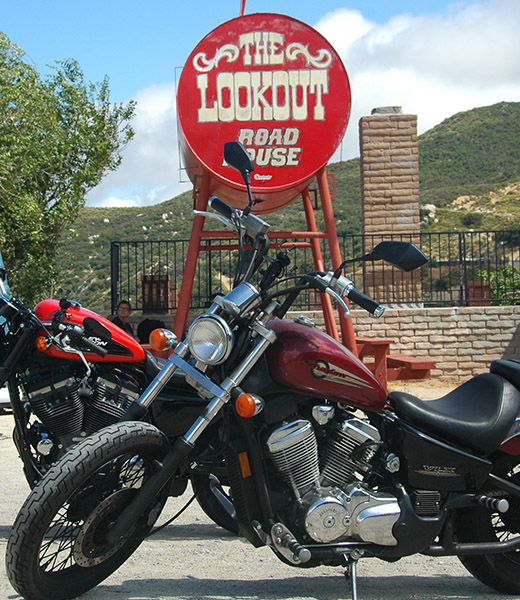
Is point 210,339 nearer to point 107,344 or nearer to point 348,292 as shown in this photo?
point 348,292

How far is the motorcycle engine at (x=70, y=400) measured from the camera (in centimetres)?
414

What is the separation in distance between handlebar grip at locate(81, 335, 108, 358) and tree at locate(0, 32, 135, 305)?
25.9 feet

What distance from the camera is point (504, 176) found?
5053 centimetres

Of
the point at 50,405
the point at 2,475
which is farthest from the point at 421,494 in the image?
the point at 2,475

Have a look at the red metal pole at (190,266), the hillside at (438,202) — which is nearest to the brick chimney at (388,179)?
the red metal pole at (190,266)

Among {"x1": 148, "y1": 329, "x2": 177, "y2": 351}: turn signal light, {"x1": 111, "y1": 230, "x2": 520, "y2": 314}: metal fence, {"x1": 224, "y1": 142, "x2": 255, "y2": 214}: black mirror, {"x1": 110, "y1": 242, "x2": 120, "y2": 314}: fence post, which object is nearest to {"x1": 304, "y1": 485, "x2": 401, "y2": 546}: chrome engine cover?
{"x1": 148, "y1": 329, "x2": 177, "y2": 351}: turn signal light

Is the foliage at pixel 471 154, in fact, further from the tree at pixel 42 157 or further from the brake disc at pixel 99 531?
the brake disc at pixel 99 531

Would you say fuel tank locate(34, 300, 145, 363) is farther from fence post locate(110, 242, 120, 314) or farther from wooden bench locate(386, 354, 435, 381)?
fence post locate(110, 242, 120, 314)

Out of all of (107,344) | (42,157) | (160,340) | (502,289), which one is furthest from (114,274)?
(160,340)

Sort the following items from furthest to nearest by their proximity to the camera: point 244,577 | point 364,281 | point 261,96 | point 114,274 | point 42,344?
point 364,281 → point 114,274 → point 261,96 → point 42,344 → point 244,577

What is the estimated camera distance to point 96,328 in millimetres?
3939

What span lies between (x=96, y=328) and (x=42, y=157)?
9.20m

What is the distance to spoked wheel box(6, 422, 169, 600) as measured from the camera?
2828mm

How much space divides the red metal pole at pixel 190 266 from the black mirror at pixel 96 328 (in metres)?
5.21
